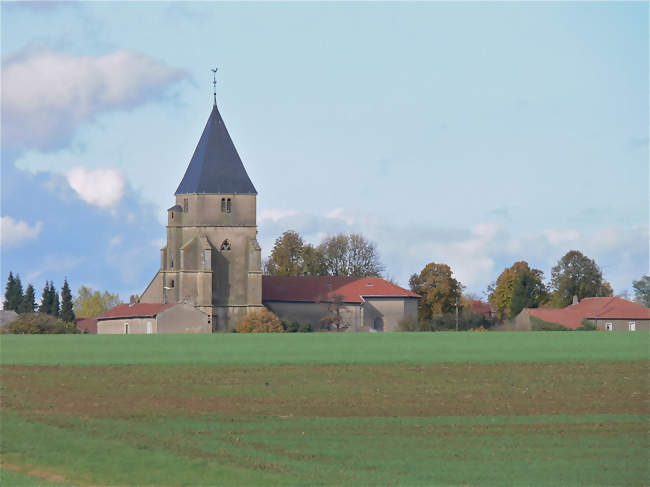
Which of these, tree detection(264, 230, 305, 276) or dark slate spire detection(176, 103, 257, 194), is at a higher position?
dark slate spire detection(176, 103, 257, 194)

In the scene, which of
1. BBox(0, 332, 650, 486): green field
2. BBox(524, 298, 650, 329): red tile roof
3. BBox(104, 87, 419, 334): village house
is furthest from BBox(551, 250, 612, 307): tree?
BBox(0, 332, 650, 486): green field

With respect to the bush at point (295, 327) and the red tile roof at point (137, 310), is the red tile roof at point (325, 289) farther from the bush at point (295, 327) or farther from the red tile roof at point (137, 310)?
the red tile roof at point (137, 310)

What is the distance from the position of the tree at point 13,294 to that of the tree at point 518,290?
163ft

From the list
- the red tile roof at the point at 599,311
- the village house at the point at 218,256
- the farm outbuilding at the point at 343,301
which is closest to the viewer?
the red tile roof at the point at 599,311

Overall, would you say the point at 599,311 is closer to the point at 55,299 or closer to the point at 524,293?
the point at 524,293

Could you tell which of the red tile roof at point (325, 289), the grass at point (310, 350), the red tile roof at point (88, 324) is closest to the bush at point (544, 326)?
the red tile roof at point (325, 289)

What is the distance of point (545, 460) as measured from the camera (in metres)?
26.1

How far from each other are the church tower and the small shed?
16.2ft

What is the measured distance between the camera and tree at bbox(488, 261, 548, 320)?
111 metres

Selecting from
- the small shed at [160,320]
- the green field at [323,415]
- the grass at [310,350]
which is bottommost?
the green field at [323,415]

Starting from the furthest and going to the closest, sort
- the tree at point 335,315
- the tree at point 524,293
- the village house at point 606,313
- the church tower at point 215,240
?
1. the tree at point 524,293
2. the tree at point 335,315
3. the church tower at point 215,240
4. the village house at point 606,313

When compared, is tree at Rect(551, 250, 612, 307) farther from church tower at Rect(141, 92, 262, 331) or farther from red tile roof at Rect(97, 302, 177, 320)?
red tile roof at Rect(97, 302, 177, 320)

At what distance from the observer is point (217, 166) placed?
333 ft

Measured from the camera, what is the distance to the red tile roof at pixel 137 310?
90.8 metres
